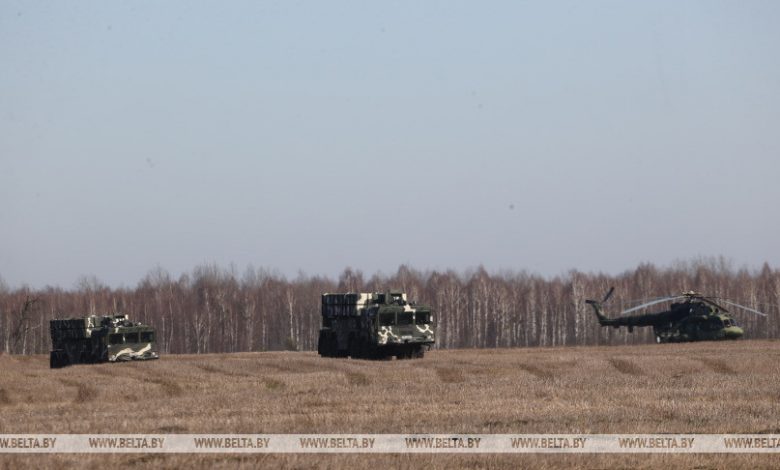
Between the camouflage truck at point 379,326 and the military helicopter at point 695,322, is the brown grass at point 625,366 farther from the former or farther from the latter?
the military helicopter at point 695,322

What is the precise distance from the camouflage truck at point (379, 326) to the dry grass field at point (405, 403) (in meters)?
3.49

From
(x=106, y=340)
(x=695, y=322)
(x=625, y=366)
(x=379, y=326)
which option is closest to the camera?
(x=625, y=366)

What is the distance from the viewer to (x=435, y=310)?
378 ft

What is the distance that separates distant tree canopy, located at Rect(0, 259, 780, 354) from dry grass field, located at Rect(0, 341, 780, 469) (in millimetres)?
66842

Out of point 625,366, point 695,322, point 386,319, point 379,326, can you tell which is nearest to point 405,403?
point 625,366

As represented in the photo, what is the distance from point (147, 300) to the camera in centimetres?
12631

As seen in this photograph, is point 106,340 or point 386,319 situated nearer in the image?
point 386,319

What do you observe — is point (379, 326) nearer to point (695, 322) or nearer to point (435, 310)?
point (695, 322)

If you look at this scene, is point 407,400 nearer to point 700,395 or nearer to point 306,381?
point 700,395

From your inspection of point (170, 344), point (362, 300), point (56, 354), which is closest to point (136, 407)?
point (362, 300)

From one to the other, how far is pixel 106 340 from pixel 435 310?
6466cm

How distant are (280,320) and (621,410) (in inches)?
3833

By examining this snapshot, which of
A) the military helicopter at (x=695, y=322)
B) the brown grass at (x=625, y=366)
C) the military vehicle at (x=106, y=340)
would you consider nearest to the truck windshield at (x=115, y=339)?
the military vehicle at (x=106, y=340)

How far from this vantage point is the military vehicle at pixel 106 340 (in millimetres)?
53188
